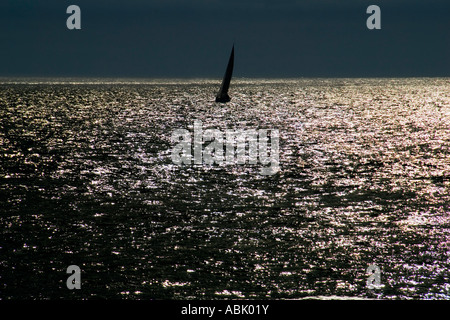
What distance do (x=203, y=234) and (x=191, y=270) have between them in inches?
212

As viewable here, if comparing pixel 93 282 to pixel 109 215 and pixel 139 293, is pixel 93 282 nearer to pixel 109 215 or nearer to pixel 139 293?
pixel 139 293

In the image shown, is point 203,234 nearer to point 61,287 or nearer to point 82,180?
point 61,287

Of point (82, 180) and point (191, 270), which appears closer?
point (191, 270)

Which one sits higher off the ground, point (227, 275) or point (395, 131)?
Answer: point (395, 131)

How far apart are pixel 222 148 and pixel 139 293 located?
46635 millimetres

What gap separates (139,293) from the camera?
19734mm

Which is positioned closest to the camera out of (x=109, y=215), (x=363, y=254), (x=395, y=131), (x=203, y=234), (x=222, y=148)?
(x=363, y=254)

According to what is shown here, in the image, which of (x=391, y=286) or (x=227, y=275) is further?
(x=227, y=275)

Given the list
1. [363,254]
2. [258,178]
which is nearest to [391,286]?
[363,254]

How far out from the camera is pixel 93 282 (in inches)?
821
